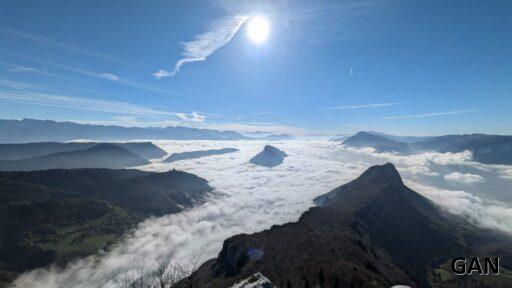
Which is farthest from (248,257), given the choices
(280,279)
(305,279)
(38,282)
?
(38,282)

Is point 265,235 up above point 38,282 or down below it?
above

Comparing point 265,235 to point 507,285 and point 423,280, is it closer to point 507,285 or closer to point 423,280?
point 423,280

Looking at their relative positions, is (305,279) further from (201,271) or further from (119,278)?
(119,278)

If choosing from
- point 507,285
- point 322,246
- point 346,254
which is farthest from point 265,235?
point 507,285

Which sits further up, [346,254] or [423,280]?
[346,254]

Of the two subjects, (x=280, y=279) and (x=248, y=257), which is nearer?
(x=280, y=279)

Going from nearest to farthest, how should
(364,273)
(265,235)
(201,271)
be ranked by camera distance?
(364,273) < (265,235) < (201,271)

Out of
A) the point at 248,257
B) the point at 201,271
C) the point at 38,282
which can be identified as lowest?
the point at 38,282

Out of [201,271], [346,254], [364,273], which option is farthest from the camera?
[201,271]

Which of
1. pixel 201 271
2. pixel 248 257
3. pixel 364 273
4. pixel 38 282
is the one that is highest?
Result: pixel 364 273
